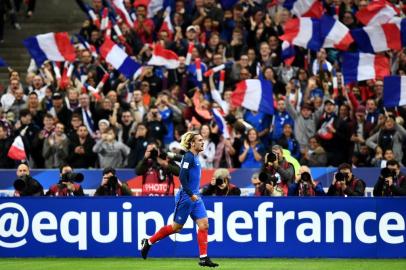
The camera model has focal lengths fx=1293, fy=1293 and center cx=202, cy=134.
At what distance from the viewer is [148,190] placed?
2466 cm

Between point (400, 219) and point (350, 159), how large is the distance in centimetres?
467

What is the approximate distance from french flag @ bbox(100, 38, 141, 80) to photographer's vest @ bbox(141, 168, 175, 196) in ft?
16.1

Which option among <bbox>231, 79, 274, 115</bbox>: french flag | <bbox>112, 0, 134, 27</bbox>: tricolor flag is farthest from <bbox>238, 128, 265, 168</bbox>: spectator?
<bbox>112, 0, 134, 27</bbox>: tricolor flag

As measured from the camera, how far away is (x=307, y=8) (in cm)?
3023

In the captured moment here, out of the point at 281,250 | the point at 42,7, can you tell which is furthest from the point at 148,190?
the point at 42,7

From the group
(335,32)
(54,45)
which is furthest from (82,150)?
(335,32)

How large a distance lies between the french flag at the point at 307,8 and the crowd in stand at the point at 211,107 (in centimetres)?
30

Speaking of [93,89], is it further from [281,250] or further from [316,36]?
[281,250]

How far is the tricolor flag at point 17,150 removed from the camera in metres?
27.1

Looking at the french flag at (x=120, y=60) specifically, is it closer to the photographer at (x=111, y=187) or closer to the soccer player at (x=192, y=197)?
the photographer at (x=111, y=187)

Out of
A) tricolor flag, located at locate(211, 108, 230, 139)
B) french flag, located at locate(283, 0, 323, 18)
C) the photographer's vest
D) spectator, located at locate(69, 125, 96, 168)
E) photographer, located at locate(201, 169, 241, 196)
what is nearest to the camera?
photographer, located at locate(201, 169, 241, 196)

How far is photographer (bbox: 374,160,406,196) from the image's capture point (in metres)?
23.1

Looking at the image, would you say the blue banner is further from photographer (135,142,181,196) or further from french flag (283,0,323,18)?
french flag (283,0,323,18)

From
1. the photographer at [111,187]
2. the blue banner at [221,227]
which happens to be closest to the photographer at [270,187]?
the blue banner at [221,227]
